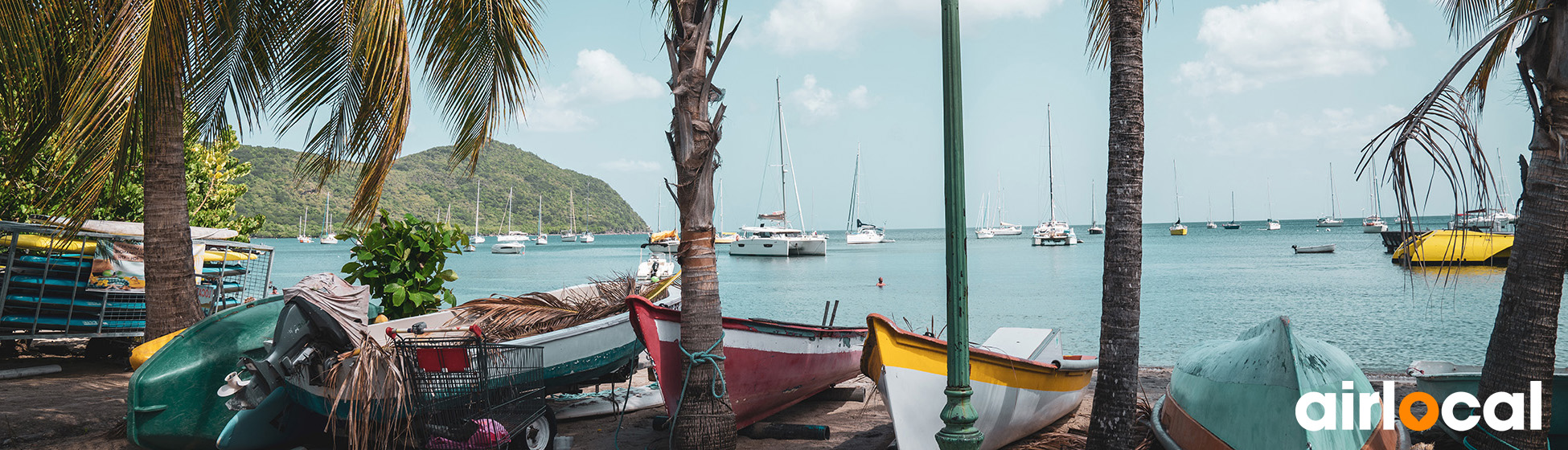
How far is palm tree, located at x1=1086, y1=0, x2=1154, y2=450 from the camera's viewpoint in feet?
21.2

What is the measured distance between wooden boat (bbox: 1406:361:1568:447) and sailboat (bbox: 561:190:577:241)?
482ft

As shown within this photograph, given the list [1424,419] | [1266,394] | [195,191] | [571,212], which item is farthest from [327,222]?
[1266,394]

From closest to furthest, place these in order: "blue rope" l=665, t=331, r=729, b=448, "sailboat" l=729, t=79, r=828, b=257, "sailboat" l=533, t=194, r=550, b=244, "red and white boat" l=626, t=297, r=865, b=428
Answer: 1. "blue rope" l=665, t=331, r=729, b=448
2. "red and white boat" l=626, t=297, r=865, b=428
3. "sailboat" l=729, t=79, r=828, b=257
4. "sailboat" l=533, t=194, r=550, b=244

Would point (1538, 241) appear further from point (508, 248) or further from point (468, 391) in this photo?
point (508, 248)

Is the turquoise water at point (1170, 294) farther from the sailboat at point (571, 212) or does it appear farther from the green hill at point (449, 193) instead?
the sailboat at point (571, 212)

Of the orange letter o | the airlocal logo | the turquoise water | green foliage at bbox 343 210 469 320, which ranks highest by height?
green foliage at bbox 343 210 469 320

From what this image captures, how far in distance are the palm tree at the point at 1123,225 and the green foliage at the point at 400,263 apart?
686cm

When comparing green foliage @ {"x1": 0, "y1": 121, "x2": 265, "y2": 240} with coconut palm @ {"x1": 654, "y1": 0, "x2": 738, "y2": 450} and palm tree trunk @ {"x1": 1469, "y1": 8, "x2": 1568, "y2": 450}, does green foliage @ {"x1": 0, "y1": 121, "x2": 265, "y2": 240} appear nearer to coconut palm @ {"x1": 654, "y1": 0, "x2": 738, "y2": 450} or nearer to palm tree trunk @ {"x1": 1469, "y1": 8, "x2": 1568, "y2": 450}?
coconut palm @ {"x1": 654, "y1": 0, "x2": 738, "y2": 450}

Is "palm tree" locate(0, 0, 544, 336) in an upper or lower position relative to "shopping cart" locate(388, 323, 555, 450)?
upper

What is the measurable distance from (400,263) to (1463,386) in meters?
10.6

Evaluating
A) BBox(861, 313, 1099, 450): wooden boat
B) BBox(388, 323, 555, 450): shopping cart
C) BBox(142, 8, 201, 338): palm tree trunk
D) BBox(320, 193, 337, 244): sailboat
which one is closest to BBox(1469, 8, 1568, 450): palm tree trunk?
BBox(861, 313, 1099, 450): wooden boat

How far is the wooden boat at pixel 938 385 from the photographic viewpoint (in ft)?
23.1

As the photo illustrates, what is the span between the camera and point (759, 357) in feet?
26.7

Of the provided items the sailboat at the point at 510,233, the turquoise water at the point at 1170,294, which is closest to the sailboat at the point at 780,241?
the turquoise water at the point at 1170,294
